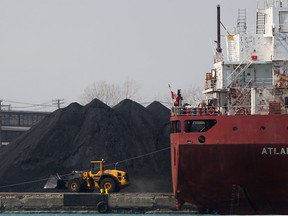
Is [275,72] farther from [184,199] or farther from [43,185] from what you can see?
[43,185]

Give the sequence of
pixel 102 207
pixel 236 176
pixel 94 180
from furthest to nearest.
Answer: pixel 94 180 < pixel 102 207 < pixel 236 176

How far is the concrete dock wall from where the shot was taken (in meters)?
54.6

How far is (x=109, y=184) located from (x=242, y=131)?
9.50 metres

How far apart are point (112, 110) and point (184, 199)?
16.1 m

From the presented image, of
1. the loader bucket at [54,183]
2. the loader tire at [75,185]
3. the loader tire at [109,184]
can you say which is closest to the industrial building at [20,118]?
the loader bucket at [54,183]

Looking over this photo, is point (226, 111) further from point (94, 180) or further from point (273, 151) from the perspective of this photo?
point (94, 180)

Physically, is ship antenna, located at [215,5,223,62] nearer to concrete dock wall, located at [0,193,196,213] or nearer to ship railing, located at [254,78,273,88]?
ship railing, located at [254,78,273,88]

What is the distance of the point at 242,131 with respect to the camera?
161ft

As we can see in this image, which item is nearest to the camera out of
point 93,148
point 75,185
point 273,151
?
point 273,151

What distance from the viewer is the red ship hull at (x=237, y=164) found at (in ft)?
160

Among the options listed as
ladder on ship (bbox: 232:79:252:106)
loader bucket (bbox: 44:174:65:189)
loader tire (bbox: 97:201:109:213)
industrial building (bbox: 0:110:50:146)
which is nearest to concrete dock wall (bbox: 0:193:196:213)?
loader tire (bbox: 97:201:109:213)

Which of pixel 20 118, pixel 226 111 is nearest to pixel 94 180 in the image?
pixel 226 111

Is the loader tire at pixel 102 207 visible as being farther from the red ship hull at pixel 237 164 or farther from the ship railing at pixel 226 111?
the ship railing at pixel 226 111

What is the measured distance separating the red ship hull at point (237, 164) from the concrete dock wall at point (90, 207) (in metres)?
3.87
